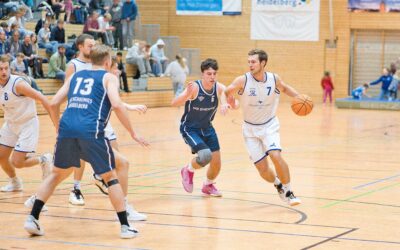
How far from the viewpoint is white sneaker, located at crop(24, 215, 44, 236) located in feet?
25.5

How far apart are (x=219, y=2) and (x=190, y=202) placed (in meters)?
25.9

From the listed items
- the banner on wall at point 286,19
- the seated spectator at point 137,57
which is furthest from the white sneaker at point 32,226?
the banner on wall at point 286,19

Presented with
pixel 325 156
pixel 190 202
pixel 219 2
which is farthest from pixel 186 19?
pixel 190 202

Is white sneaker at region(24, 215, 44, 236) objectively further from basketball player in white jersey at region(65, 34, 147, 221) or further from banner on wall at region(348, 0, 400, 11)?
banner on wall at region(348, 0, 400, 11)

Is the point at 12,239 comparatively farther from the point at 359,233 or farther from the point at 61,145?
the point at 359,233

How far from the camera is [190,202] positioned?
10.2 meters

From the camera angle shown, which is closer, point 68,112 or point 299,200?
point 68,112

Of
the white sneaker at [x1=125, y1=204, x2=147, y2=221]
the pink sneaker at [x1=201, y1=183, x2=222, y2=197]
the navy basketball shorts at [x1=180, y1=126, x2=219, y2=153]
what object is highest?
the navy basketball shorts at [x1=180, y1=126, x2=219, y2=153]

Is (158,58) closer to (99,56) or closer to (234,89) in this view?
(234,89)

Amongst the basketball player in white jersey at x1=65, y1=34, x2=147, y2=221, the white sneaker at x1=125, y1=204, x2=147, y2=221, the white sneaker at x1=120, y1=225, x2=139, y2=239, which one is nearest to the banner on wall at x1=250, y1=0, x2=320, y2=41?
the basketball player in white jersey at x1=65, y1=34, x2=147, y2=221

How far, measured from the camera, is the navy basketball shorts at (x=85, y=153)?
779 cm

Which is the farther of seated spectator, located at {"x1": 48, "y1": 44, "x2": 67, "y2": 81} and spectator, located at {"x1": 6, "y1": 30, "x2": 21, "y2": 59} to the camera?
seated spectator, located at {"x1": 48, "y1": 44, "x2": 67, "y2": 81}

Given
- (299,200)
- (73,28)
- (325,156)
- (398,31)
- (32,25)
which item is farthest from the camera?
(398,31)

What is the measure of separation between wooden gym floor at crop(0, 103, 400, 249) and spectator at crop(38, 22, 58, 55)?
8.96 meters
